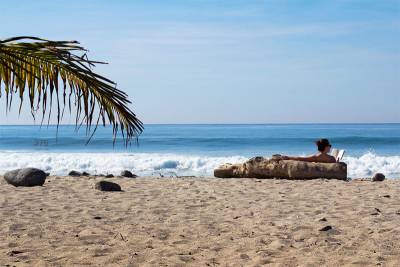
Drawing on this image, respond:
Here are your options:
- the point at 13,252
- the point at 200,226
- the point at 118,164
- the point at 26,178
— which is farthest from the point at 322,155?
the point at 118,164

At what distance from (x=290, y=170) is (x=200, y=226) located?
662 cm

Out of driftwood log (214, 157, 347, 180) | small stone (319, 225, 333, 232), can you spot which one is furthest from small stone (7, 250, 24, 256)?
driftwood log (214, 157, 347, 180)

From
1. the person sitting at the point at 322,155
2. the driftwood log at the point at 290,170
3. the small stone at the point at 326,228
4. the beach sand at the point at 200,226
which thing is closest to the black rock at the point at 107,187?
the beach sand at the point at 200,226

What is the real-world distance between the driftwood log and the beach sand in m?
1.70

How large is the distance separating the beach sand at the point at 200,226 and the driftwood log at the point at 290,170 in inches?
66.8

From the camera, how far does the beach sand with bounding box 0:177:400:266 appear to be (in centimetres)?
616

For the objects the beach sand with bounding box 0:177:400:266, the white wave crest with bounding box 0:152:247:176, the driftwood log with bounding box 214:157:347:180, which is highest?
the driftwood log with bounding box 214:157:347:180

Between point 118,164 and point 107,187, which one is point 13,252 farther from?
point 118,164

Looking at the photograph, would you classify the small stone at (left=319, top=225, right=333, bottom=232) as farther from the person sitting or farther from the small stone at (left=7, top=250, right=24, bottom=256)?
the person sitting

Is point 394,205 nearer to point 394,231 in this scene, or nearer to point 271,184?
point 394,231

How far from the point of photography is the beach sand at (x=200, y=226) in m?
6.16

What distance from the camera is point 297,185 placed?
12570 millimetres

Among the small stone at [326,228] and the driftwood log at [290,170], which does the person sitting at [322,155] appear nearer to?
the driftwood log at [290,170]

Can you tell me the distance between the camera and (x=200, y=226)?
25.5 ft
